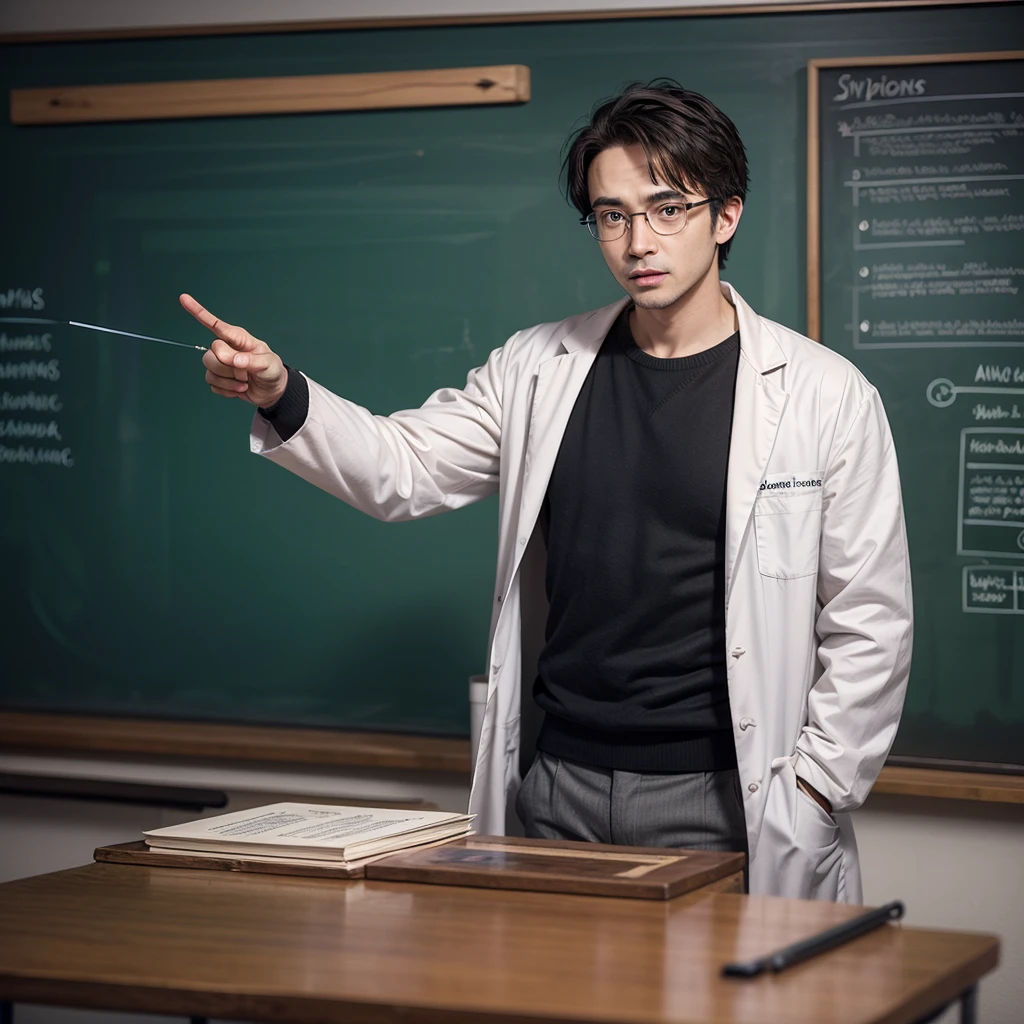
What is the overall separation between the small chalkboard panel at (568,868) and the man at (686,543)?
1.08 ft

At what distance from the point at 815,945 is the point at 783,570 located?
844 millimetres

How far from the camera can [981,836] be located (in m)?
2.53

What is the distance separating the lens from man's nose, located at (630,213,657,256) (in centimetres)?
193

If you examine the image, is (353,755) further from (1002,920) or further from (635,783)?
(1002,920)

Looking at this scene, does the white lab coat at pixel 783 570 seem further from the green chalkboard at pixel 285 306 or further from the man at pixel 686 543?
the green chalkboard at pixel 285 306

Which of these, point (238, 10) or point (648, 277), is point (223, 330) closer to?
point (648, 277)

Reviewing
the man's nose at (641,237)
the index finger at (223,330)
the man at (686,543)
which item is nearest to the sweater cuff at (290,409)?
the man at (686,543)

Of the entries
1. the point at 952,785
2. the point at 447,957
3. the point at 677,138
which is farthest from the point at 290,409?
the point at 952,785

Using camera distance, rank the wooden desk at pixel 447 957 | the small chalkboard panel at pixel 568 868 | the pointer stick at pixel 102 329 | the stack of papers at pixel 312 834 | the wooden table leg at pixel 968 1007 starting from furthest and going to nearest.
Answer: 1. the pointer stick at pixel 102 329
2. the stack of papers at pixel 312 834
3. the small chalkboard panel at pixel 568 868
4. the wooden table leg at pixel 968 1007
5. the wooden desk at pixel 447 957

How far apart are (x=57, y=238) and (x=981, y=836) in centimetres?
241

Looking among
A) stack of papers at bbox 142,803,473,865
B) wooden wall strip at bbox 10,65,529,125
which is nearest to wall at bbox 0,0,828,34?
wooden wall strip at bbox 10,65,529,125

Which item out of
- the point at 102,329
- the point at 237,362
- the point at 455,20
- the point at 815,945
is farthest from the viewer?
the point at 455,20

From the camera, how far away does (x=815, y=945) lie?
1171 millimetres

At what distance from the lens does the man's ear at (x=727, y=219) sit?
2049 millimetres
